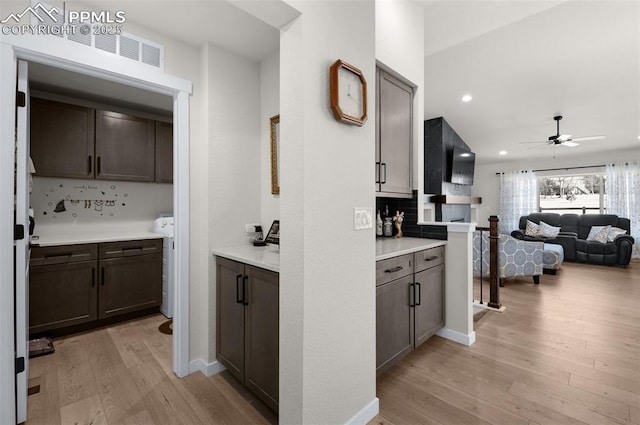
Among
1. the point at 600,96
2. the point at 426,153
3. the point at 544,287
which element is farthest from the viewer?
the point at 426,153

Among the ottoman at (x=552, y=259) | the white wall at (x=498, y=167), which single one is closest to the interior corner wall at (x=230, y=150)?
the ottoman at (x=552, y=259)

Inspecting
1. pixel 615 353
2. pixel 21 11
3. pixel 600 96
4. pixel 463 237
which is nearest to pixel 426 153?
pixel 600 96

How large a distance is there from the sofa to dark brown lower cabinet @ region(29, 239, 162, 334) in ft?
24.4

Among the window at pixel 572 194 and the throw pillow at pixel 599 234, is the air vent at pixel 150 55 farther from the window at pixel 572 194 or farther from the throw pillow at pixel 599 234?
the window at pixel 572 194

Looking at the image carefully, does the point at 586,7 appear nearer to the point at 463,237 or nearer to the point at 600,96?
A: the point at 600,96

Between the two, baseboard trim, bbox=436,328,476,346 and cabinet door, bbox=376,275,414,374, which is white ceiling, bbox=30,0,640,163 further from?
baseboard trim, bbox=436,328,476,346

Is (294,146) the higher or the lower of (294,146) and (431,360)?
the higher

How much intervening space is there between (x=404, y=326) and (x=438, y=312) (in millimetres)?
610

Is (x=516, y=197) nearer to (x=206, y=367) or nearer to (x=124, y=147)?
(x=206, y=367)

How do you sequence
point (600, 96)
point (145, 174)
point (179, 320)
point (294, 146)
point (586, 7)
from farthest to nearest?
1. point (600, 96)
2. point (145, 174)
3. point (586, 7)
4. point (179, 320)
5. point (294, 146)

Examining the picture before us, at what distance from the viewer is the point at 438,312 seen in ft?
8.36

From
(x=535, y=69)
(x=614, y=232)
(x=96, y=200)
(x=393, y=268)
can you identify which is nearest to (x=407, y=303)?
(x=393, y=268)

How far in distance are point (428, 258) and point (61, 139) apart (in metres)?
3.66

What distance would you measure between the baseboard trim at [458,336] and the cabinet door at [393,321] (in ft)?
2.11
